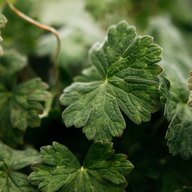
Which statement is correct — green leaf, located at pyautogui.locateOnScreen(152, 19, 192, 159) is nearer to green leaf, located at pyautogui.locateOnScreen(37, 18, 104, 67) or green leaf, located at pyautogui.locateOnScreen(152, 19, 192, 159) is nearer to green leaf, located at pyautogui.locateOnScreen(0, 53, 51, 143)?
green leaf, located at pyautogui.locateOnScreen(0, 53, 51, 143)

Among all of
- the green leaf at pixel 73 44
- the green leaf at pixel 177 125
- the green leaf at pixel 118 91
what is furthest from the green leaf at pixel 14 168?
the green leaf at pixel 73 44

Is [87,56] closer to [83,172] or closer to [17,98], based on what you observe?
[17,98]

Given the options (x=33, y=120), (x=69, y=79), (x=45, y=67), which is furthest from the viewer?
(x=45, y=67)

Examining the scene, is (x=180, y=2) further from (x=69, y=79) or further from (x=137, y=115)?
(x=137, y=115)

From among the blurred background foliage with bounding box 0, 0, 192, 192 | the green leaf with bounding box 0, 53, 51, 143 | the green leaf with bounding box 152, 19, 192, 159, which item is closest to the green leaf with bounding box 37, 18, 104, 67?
the blurred background foliage with bounding box 0, 0, 192, 192

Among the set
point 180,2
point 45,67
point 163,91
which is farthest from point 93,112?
point 180,2

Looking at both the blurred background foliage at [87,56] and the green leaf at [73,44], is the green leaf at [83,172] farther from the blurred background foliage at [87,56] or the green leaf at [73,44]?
the green leaf at [73,44]

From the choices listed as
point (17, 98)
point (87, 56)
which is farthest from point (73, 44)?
point (17, 98)

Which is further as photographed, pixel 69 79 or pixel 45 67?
pixel 45 67
